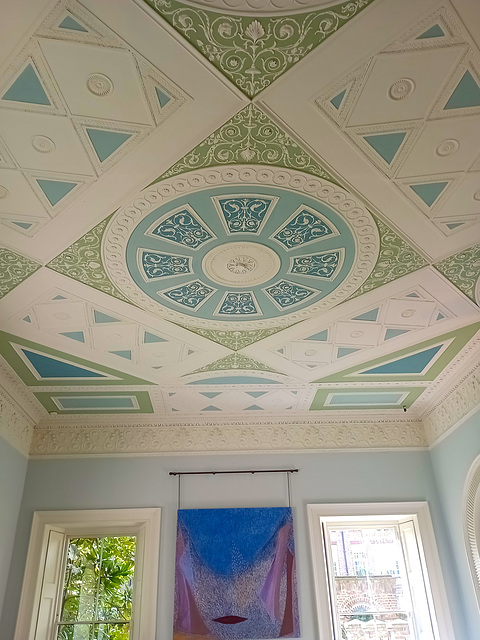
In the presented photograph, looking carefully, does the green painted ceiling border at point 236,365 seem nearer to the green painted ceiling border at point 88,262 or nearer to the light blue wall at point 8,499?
the green painted ceiling border at point 88,262

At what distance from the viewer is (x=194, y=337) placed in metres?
3.61

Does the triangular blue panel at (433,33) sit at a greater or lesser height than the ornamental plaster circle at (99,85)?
lesser

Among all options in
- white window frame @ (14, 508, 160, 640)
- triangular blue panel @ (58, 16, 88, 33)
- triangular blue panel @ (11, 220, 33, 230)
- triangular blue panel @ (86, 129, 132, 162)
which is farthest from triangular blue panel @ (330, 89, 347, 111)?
white window frame @ (14, 508, 160, 640)

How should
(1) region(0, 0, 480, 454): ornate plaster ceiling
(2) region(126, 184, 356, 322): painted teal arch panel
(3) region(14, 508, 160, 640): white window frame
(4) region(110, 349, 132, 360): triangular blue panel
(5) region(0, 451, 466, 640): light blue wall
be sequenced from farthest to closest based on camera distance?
(5) region(0, 451, 466, 640): light blue wall
(3) region(14, 508, 160, 640): white window frame
(4) region(110, 349, 132, 360): triangular blue panel
(2) region(126, 184, 356, 322): painted teal arch panel
(1) region(0, 0, 480, 454): ornate plaster ceiling

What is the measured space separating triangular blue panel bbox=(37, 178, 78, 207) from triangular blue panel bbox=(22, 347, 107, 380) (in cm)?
173

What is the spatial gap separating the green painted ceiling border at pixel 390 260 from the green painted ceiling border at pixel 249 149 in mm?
564

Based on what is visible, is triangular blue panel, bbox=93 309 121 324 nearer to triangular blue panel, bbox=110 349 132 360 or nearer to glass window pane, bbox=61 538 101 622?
triangular blue panel, bbox=110 349 132 360

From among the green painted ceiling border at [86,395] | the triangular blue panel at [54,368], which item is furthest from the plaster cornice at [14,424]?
the triangular blue panel at [54,368]

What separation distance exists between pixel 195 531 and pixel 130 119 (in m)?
3.80

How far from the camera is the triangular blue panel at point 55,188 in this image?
229cm

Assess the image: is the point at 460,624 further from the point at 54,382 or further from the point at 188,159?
the point at 188,159

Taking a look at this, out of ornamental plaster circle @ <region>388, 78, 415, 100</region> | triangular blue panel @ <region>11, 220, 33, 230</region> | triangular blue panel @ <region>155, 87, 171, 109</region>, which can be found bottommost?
ornamental plaster circle @ <region>388, 78, 415, 100</region>

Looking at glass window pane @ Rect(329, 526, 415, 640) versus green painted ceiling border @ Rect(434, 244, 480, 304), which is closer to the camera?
green painted ceiling border @ Rect(434, 244, 480, 304)

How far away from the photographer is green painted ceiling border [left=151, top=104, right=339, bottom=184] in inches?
81.4
